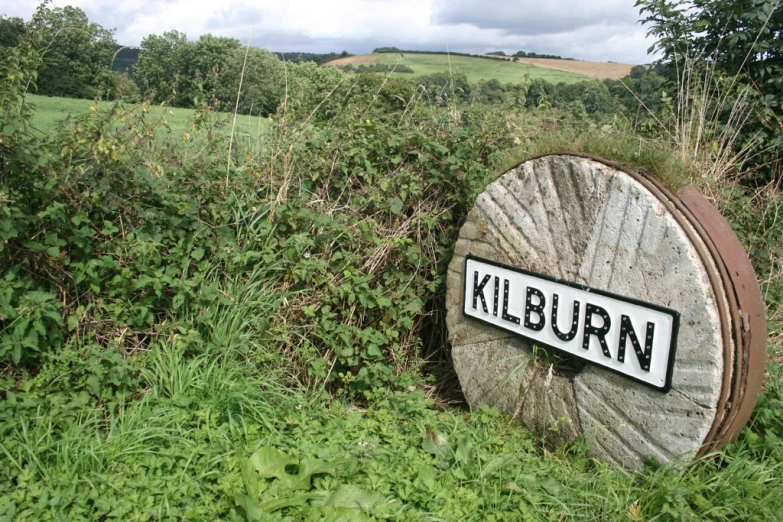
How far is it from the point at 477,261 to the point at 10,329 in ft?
7.82

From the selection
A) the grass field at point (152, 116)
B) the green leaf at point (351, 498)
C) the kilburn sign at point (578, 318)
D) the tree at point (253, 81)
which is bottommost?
the green leaf at point (351, 498)

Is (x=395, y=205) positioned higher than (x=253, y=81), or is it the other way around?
(x=253, y=81)

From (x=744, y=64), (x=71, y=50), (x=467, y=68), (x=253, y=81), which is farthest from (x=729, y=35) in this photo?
(x=71, y=50)

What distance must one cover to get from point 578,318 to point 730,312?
635 mm

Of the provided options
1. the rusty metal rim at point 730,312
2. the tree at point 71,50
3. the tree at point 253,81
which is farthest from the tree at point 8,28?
the rusty metal rim at point 730,312

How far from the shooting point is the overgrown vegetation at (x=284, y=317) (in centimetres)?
237

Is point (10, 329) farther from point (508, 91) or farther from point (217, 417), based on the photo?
point (508, 91)

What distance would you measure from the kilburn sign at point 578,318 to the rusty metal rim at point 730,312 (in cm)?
19

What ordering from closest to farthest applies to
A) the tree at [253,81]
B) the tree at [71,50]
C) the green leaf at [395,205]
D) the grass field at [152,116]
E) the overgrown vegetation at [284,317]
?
the overgrown vegetation at [284,317]
the tree at [71,50]
the green leaf at [395,205]
the grass field at [152,116]
the tree at [253,81]

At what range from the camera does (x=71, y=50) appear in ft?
13.9

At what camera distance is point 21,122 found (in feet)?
9.66

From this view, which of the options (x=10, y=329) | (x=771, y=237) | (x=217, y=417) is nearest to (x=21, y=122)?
(x=10, y=329)

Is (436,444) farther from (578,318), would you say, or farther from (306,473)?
(578,318)

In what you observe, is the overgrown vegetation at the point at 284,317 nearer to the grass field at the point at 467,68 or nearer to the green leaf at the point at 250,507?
the green leaf at the point at 250,507
